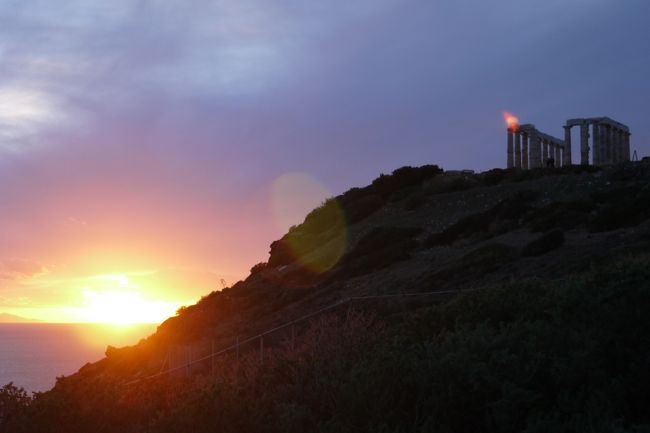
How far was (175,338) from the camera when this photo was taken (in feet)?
116

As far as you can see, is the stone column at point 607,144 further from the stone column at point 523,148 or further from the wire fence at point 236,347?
the wire fence at point 236,347

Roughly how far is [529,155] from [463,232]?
27899 millimetres

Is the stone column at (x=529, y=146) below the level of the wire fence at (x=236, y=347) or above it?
above

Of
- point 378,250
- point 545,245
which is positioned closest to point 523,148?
point 378,250

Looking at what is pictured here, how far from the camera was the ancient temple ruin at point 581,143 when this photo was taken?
63.1 metres

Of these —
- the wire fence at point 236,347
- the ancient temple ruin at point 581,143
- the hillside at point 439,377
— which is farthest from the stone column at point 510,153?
the wire fence at point 236,347

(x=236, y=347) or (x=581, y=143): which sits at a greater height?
(x=581, y=143)

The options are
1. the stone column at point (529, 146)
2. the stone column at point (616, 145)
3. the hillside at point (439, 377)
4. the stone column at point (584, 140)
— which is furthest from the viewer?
the stone column at point (529, 146)

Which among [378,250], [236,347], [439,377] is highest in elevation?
[378,250]

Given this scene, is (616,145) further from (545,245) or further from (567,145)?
(545,245)

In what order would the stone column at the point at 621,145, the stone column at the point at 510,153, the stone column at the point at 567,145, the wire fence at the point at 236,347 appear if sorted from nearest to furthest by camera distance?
the wire fence at the point at 236,347 < the stone column at the point at 567,145 < the stone column at the point at 621,145 < the stone column at the point at 510,153

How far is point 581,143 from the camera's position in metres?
63.4

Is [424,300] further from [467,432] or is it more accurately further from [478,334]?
[467,432]

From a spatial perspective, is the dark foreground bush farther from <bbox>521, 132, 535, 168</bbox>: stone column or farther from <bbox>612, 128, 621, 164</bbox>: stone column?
<bbox>612, 128, 621, 164</bbox>: stone column
